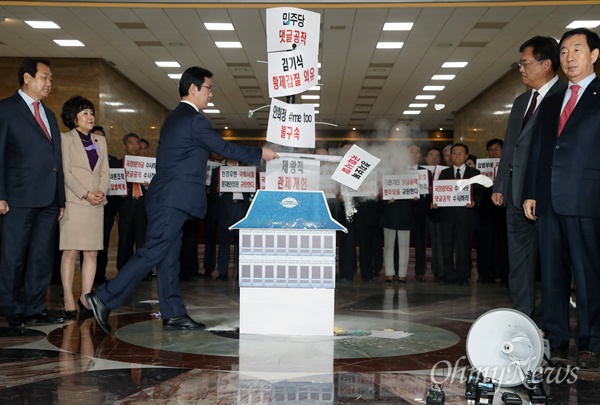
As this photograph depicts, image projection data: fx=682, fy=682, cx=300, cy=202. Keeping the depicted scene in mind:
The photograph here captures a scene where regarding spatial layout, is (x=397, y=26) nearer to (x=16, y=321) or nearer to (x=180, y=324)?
(x=180, y=324)

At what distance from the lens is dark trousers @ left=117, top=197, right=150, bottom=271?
8.57 metres

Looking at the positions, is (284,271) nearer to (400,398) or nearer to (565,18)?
(400,398)

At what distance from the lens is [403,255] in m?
8.69

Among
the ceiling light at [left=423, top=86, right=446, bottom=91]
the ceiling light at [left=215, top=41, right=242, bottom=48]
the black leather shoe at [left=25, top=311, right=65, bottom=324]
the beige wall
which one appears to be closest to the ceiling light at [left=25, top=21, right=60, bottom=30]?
the beige wall

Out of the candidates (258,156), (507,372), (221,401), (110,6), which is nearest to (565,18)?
(110,6)

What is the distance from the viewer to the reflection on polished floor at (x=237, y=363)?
296 centimetres

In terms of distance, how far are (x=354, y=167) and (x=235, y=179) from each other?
4.19 m

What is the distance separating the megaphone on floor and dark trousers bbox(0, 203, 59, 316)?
3355 millimetres

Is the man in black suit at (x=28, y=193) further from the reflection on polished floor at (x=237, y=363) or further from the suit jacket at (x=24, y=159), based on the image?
the reflection on polished floor at (x=237, y=363)

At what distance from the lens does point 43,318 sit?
505cm

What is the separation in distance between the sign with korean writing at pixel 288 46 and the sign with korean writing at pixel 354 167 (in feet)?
Result: 1.96

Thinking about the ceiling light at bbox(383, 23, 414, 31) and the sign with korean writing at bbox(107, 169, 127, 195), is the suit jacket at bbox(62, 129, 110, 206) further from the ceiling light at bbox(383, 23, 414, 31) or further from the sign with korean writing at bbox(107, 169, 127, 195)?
the ceiling light at bbox(383, 23, 414, 31)

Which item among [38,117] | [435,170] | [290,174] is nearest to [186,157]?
[290,174]

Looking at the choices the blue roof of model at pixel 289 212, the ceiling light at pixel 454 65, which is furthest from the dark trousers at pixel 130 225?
the ceiling light at pixel 454 65
